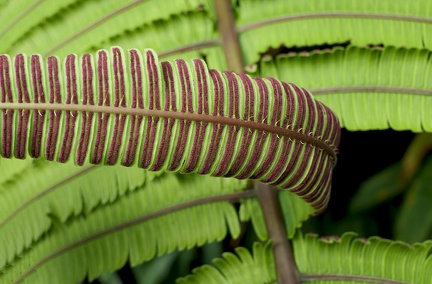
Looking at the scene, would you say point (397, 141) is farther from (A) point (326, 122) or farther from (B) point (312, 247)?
(A) point (326, 122)

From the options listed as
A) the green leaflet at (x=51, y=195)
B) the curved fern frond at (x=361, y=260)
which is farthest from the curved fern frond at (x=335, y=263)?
the green leaflet at (x=51, y=195)

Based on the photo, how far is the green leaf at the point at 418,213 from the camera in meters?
1.04

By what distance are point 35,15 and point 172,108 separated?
43 centimetres

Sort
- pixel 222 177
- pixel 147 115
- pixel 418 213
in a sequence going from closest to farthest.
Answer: pixel 147 115, pixel 222 177, pixel 418 213

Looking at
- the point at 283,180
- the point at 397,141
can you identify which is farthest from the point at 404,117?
the point at 397,141

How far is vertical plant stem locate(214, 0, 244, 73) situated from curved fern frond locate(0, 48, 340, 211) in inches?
10.4

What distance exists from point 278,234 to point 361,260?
0.38 ft

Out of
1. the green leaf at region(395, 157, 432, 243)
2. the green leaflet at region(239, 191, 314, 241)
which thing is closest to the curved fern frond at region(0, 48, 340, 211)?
the green leaflet at region(239, 191, 314, 241)

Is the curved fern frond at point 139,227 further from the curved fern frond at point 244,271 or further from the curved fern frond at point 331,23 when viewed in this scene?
the curved fern frond at point 331,23

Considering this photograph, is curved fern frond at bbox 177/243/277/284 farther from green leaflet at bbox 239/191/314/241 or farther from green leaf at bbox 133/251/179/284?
green leaf at bbox 133/251/179/284

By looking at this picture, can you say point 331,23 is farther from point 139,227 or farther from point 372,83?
point 139,227

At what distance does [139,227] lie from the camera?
83 centimetres

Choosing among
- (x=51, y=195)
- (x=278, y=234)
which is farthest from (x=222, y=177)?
(x=51, y=195)

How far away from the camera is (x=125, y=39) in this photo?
0.88m
